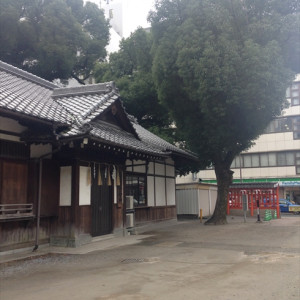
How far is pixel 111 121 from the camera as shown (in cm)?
1452

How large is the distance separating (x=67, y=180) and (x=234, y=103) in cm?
Answer: 860

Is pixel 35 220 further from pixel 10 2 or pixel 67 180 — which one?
pixel 10 2

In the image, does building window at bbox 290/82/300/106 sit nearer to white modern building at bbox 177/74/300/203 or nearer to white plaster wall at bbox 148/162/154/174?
white modern building at bbox 177/74/300/203

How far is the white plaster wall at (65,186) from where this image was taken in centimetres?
1189

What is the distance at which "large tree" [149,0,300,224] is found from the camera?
15.6m

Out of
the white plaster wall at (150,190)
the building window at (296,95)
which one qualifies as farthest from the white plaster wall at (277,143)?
the white plaster wall at (150,190)

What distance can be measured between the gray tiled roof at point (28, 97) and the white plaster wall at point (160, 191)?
7.83 m

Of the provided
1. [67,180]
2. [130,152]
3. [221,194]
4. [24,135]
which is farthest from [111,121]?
[221,194]

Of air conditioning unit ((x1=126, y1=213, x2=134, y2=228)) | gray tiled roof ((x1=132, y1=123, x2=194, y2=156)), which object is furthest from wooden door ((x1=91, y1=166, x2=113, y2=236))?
gray tiled roof ((x1=132, y1=123, x2=194, y2=156))

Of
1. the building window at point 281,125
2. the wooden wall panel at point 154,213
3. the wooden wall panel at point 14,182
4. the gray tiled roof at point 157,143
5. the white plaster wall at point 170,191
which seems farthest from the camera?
the building window at point 281,125

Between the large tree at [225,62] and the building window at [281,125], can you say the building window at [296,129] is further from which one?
the large tree at [225,62]

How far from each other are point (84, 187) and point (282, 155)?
36.8 meters

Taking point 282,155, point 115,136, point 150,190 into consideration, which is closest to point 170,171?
point 150,190

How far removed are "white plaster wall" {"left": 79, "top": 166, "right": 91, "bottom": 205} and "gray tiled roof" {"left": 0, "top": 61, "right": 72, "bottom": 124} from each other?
2141 millimetres
